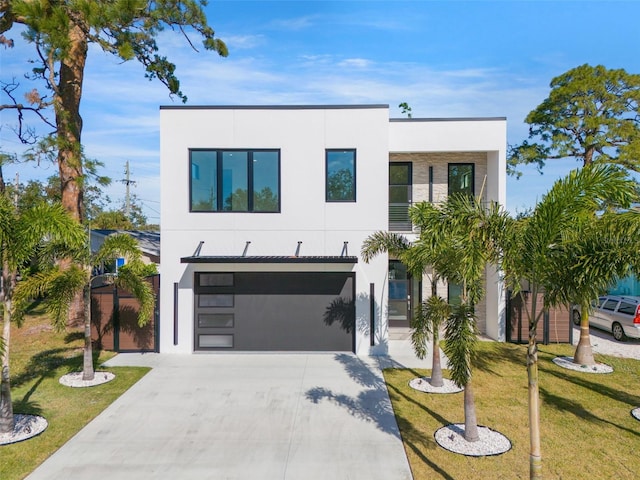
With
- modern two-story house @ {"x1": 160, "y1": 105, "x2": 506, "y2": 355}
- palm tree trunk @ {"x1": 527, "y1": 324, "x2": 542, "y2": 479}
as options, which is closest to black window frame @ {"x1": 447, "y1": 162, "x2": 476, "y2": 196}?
modern two-story house @ {"x1": 160, "y1": 105, "x2": 506, "y2": 355}

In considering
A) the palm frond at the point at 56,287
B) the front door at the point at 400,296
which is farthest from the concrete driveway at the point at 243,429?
the front door at the point at 400,296

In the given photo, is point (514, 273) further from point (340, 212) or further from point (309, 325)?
point (309, 325)

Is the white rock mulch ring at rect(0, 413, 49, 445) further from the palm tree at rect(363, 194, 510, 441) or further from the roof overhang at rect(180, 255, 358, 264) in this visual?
the palm tree at rect(363, 194, 510, 441)

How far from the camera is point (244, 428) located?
23.4 feet

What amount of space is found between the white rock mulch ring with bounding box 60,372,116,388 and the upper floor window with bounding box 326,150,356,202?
714 cm

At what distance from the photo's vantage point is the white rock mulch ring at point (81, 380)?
8953 mm

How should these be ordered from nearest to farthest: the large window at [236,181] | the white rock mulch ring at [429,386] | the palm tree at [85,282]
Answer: the palm tree at [85,282], the white rock mulch ring at [429,386], the large window at [236,181]

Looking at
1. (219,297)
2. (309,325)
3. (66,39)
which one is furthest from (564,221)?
(66,39)

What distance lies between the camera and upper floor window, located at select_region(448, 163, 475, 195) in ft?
45.2

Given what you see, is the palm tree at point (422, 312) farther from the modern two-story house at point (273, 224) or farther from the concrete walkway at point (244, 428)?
→ the modern two-story house at point (273, 224)

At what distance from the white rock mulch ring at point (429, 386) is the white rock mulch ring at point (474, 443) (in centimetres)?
162

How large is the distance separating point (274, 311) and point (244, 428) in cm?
485

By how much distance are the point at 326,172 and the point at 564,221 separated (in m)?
7.58

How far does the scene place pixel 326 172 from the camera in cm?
1163
